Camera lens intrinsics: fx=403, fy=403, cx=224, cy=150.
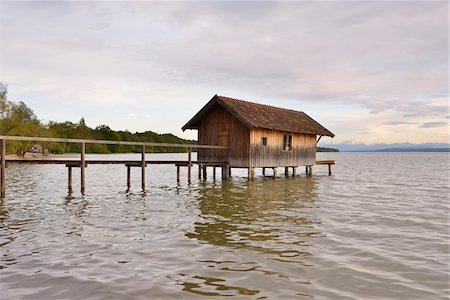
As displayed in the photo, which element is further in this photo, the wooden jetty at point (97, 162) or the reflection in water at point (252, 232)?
the wooden jetty at point (97, 162)

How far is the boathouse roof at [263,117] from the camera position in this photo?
2711 centimetres

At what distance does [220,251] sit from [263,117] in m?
21.0

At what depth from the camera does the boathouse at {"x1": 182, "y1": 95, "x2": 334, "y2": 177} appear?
1081 inches

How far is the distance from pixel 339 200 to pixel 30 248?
1417cm

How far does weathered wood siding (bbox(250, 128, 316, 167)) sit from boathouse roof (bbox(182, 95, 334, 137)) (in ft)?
2.05

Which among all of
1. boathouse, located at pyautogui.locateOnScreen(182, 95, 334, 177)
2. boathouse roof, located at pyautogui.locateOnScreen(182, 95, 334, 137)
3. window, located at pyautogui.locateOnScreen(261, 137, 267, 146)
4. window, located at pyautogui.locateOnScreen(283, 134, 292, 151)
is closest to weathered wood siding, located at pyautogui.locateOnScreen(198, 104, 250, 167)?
boathouse, located at pyautogui.locateOnScreen(182, 95, 334, 177)

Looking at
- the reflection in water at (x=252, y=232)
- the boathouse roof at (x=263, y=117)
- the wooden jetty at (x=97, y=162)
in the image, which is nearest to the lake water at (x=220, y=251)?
the reflection in water at (x=252, y=232)

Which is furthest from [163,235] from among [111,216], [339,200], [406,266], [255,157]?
[255,157]

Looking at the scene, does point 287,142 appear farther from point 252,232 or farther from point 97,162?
point 252,232

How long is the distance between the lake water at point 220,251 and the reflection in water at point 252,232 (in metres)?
0.03

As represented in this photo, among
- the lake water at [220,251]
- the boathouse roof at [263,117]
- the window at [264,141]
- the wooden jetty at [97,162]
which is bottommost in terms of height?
the lake water at [220,251]

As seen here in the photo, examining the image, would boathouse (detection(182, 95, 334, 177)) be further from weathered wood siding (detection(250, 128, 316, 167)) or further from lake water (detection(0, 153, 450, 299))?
lake water (detection(0, 153, 450, 299))

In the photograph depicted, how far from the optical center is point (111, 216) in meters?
13.6

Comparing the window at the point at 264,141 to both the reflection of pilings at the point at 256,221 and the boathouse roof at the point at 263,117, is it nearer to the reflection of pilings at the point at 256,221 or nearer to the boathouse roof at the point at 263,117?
the boathouse roof at the point at 263,117
